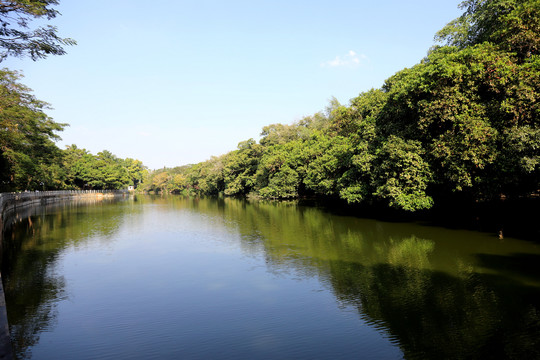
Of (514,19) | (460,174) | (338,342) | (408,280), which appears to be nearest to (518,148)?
(460,174)

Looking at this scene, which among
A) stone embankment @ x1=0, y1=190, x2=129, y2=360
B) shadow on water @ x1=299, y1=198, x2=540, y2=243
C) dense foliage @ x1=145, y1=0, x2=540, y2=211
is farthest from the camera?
shadow on water @ x1=299, y1=198, x2=540, y2=243

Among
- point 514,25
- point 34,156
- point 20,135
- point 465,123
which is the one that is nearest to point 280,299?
point 465,123

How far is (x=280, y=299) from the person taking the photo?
10469 millimetres

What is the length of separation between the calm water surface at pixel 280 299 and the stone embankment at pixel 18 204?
1.31 m

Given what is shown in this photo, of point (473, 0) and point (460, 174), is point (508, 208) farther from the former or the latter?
point (473, 0)

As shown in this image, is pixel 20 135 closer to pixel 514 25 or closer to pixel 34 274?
pixel 34 274

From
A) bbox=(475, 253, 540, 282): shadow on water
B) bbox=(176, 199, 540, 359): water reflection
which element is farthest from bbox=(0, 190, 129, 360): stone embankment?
bbox=(475, 253, 540, 282): shadow on water

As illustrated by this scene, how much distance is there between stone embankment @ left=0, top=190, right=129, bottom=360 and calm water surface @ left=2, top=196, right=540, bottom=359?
4.31 feet

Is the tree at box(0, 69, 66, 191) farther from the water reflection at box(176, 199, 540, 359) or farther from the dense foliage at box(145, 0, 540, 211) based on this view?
the dense foliage at box(145, 0, 540, 211)

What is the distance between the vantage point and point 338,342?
7602 mm

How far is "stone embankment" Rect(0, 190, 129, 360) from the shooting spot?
20.1 feet

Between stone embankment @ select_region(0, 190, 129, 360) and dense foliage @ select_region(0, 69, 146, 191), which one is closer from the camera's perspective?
stone embankment @ select_region(0, 190, 129, 360)

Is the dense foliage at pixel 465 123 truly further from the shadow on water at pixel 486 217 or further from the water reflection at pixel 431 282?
the water reflection at pixel 431 282

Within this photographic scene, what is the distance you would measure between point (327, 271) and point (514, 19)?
1630cm
